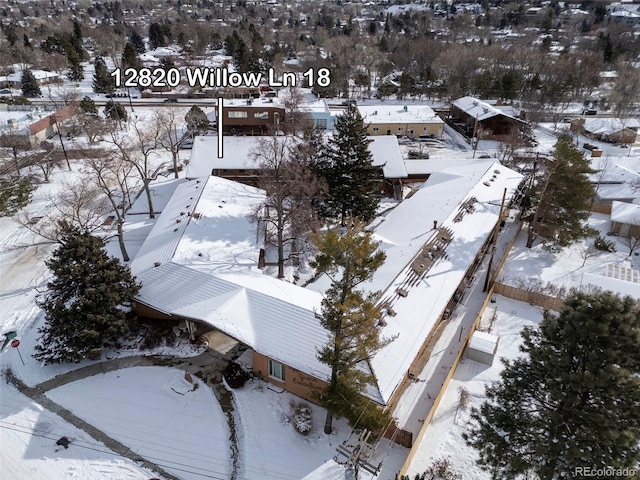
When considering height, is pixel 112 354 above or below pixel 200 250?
below

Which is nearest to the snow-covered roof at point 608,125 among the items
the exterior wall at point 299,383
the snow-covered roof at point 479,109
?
the snow-covered roof at point 479,109

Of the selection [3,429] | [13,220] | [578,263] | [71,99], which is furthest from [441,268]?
[71,99]

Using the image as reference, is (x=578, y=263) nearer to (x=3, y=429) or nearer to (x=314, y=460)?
(x=314, y=460)

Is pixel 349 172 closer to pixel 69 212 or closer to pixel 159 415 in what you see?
pixel 159 415

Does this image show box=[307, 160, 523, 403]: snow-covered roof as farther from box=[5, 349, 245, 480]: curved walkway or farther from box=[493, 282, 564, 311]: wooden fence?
box=[5, 349, 245, 480]: curved walkway

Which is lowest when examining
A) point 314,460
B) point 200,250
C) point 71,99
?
point 314,460
